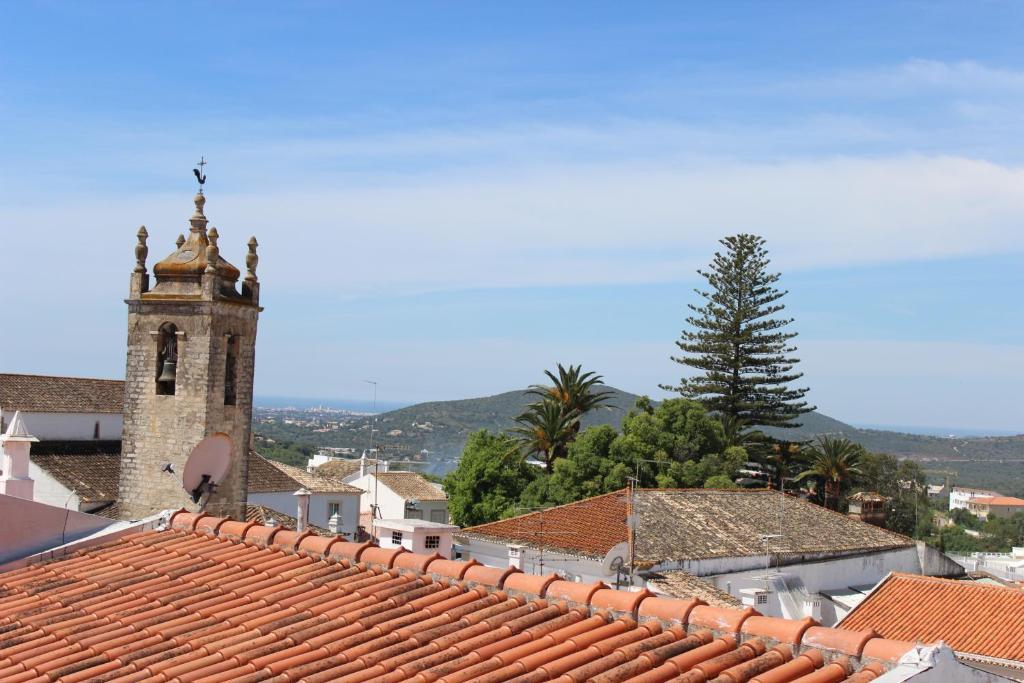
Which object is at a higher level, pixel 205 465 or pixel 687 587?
pixel 205 465

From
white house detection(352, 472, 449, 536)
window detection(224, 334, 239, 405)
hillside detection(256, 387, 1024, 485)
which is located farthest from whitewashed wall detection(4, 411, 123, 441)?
hillside detection(256, 387, 1024, 485)

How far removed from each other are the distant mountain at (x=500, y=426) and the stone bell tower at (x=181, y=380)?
54.7m

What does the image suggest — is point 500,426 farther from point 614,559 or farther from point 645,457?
point 614,559

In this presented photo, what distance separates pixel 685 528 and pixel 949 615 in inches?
247

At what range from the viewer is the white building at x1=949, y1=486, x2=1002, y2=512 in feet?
269

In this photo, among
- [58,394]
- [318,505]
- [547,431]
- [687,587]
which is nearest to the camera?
[687,587]

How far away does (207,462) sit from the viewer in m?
13.4

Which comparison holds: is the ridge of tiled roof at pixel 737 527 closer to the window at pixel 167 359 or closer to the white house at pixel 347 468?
the window at pixel 167 359

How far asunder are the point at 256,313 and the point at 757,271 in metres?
31.4

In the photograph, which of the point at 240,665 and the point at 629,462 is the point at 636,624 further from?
the point at 629,462

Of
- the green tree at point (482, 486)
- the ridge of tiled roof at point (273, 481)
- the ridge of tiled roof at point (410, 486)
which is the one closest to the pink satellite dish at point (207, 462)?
the ridge of tiled roof at point (273, 481)

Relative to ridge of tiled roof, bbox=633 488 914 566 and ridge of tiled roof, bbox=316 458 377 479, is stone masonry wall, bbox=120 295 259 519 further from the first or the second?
ridge of tiled roof, bbox=316 458 377 479

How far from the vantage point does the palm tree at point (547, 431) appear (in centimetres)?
3662

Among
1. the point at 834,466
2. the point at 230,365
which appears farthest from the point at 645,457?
the point at 230,365
